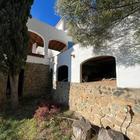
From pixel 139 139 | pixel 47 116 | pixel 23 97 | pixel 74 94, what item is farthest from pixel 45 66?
pixel 139 139

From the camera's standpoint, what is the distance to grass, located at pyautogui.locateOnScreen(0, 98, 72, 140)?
8.60 meters

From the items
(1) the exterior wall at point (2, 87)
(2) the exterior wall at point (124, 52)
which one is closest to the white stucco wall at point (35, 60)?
(1) the exterior wall at point (2, 87)

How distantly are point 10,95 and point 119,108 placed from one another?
8121 mm

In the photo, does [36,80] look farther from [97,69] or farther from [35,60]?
[97,69]

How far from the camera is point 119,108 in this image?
767cm

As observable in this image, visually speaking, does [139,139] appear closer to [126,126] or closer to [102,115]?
[126,126]

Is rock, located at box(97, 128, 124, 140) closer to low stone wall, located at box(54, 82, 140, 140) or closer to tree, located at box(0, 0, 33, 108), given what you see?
low stone wall, located at box(54, 82, 140, 140)

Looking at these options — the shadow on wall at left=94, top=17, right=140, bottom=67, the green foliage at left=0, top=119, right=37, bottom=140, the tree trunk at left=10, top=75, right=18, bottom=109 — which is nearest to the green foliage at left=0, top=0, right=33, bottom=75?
the tree trunk at left=10, top=75, right=18, bottom=109

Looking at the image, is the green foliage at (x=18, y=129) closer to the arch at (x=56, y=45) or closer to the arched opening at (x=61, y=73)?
the arched opening at (x=61, y=73)

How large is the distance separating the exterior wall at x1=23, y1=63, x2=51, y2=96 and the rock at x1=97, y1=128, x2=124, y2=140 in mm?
8035

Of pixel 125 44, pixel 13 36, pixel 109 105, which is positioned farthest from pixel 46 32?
pixel 109 105

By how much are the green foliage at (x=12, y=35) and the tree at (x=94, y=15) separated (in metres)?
3.58

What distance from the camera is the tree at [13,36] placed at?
10633 mm

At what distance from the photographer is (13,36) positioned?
36.0ft
